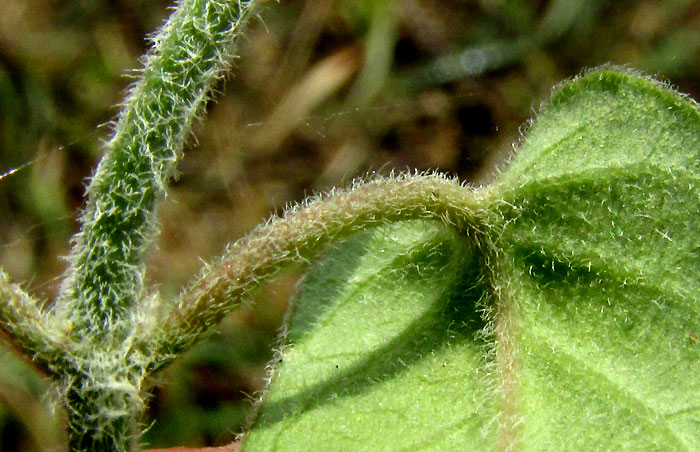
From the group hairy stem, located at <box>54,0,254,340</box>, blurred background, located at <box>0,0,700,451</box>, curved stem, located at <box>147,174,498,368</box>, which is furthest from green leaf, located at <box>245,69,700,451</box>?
blurred background, located at <box>0,0,700,451</box>

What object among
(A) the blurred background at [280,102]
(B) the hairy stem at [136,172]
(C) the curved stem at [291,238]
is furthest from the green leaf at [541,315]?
(A) the blurred background at [280,102]

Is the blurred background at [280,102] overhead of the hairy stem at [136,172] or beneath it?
beneath

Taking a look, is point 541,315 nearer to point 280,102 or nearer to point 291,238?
point 291,238

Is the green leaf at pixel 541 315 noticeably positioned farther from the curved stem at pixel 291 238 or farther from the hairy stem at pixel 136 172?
the hairy stem at pixel 136 172

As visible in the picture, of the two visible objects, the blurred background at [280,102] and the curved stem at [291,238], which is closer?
the curved stem at [291,238]

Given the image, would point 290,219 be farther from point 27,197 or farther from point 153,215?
point 27,197

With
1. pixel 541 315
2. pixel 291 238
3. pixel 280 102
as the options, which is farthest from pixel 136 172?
pixel 280 102
